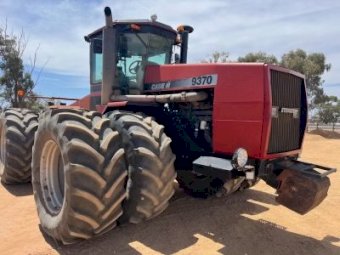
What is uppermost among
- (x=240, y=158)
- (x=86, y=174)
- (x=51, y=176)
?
(x=240, y=158)

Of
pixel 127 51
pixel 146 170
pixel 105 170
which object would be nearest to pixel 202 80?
pixel 146 170

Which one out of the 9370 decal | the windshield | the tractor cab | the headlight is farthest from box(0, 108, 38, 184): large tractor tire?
the headlight

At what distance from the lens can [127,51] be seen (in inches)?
233

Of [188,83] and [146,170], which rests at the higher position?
[188,83]

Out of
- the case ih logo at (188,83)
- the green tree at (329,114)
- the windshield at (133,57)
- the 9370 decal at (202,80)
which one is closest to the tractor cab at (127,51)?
the windshield at (133,57)

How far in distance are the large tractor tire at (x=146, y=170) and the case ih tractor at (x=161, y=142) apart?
11 millimetres

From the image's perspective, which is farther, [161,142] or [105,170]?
[161,142]

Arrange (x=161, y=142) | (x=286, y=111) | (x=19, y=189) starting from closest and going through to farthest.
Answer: (x=161, y=142) < (x=286, y=111) < (x=19, y=189)

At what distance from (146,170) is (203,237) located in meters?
1.28

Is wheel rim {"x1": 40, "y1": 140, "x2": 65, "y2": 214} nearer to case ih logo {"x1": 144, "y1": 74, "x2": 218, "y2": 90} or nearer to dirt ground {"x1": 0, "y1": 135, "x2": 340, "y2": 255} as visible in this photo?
dirt ground {"x1": 0, "y1": 135, "x2": 340, "y2": 255}

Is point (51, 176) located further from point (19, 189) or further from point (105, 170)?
point (19, 189)

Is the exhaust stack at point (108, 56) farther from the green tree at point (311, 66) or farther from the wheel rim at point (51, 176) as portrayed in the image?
the green tree at point (311, 66)

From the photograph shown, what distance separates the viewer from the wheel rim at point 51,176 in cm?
500

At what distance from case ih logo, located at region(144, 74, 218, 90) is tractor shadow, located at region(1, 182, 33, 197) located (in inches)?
120
